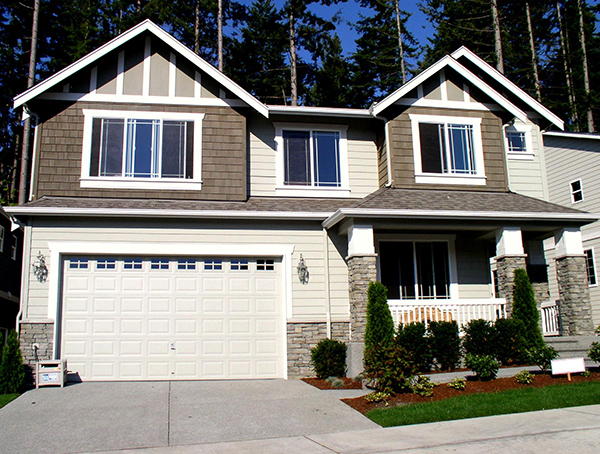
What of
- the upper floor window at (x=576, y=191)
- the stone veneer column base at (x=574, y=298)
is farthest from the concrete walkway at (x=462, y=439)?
the upper floor window at (x=576, y=191)

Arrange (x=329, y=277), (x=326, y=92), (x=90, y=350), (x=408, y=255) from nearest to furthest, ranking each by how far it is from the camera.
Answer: (x=90, y=350)
(x=329, y=277)
(x=408, y=255)
(x=326, y=92)

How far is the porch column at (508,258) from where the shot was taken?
42.4 ft

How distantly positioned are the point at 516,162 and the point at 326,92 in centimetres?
1321

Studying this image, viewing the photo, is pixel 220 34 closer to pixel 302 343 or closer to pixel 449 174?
pixel 449 174

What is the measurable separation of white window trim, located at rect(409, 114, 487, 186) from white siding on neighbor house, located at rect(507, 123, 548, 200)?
113 centimetres

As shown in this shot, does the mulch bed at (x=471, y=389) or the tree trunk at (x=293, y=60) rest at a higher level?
the tree trunk at (x=293, y=60)

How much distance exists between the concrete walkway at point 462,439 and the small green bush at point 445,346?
3602 millimetres

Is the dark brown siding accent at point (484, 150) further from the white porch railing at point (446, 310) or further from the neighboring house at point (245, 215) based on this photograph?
the white porch railing at point (446, 310)

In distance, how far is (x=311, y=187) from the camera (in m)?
14.5

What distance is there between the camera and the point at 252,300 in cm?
1309

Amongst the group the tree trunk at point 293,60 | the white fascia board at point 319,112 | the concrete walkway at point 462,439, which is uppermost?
the tree trunk at point 293,60

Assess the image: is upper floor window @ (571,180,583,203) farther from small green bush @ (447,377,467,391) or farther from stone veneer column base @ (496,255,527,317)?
small green bush @ (447,377,467,391)

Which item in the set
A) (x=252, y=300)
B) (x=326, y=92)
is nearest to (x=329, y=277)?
(x=252, y=300)

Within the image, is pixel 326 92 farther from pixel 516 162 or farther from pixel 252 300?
→ pixel 252 300
